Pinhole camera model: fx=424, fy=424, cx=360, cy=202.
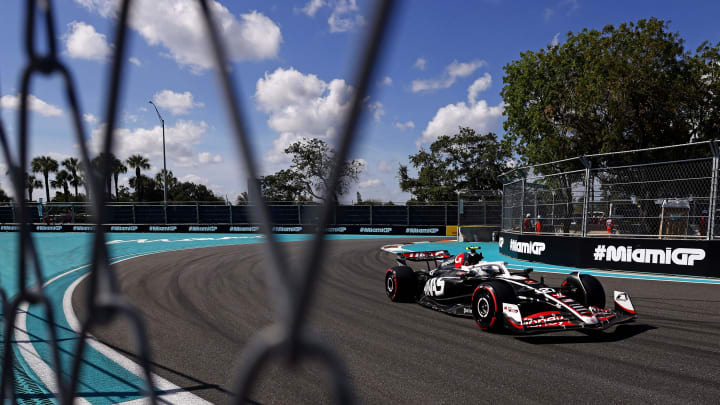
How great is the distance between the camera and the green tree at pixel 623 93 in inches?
788

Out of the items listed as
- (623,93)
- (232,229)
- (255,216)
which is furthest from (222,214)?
(255,216)

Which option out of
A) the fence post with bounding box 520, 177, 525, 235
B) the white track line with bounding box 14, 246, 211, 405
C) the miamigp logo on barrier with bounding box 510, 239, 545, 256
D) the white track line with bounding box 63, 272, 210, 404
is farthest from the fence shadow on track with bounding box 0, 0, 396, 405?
the fence post with bounding box 520, 177, 525, 235

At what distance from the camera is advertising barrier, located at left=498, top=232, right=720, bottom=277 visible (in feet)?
30.3

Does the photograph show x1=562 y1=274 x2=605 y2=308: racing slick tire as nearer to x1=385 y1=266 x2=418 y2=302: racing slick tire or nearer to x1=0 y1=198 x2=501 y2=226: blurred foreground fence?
x1=385 y1=266 x2=418 y2=302: racing slick tire

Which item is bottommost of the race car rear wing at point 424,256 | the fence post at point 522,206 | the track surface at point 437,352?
the track surface at point 437,352

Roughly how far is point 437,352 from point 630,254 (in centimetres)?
818

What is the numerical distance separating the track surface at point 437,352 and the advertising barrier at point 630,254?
2.00 meters

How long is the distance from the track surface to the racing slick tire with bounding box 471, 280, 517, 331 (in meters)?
0.14

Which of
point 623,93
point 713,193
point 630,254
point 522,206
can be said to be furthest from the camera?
point 623,93

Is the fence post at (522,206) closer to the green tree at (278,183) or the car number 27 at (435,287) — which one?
the car number 27 at (435,287)

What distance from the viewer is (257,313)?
6168 millimetres

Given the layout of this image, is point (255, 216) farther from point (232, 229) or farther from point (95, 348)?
point (232, 229)

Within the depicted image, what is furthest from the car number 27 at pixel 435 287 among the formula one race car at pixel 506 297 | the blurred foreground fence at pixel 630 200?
the blurred foreground fence at pixel 630 200

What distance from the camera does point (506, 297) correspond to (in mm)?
4938
